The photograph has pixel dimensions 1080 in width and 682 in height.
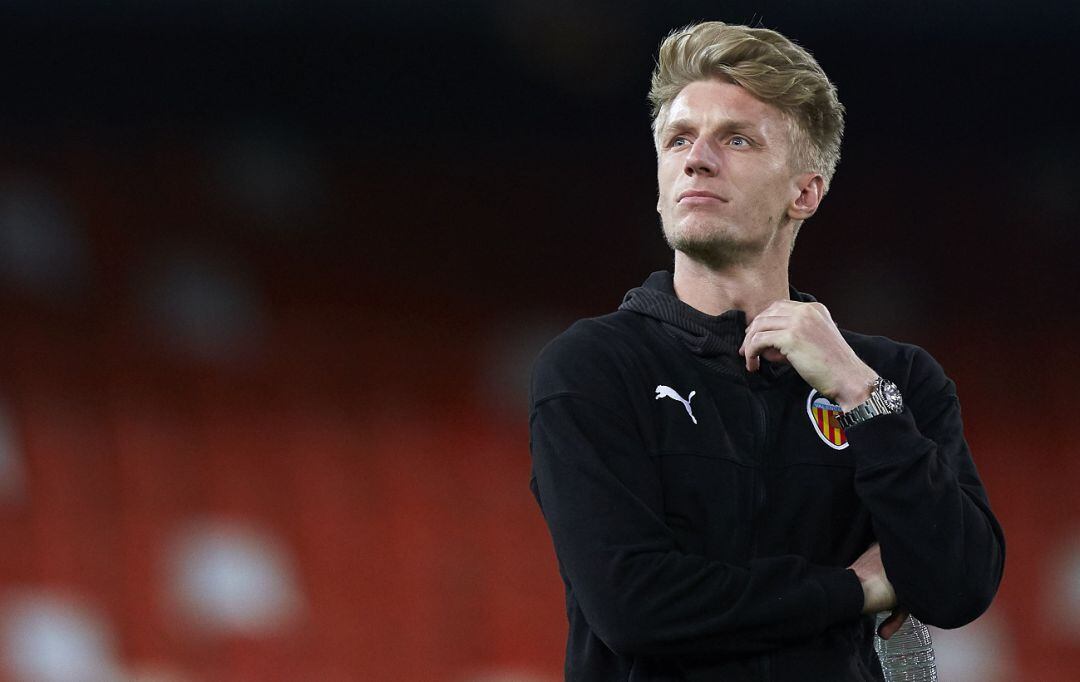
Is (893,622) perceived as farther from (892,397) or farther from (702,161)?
(702,161)

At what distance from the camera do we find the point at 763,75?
1.18 metres

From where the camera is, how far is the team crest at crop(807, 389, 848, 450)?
3.61 feet

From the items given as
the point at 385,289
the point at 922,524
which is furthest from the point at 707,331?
the point at 385,289

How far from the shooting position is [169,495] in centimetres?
357

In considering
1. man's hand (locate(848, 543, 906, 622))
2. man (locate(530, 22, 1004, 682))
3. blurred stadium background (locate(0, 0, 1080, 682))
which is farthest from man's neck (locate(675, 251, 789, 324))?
blurred stadium background (locate(0, 0, 1080, 682))

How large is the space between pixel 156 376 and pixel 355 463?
647 mm

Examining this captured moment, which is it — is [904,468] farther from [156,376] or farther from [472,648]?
[156,376]

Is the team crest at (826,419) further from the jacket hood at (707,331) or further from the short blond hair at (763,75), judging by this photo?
the short blond hair at (763,75)

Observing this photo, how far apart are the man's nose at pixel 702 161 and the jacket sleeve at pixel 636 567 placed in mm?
235

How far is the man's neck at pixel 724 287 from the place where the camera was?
1.19 meters

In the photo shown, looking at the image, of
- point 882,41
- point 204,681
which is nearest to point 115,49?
point 204,681

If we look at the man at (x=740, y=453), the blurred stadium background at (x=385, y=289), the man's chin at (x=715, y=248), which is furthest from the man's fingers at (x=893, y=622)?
the blurred stadium background at (x=385, y=289)

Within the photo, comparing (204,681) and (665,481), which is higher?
(665,481)

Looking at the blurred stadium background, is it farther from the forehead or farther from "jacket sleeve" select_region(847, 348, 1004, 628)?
"jacket sleeve" select_region(847, 348, 1004, 628)
